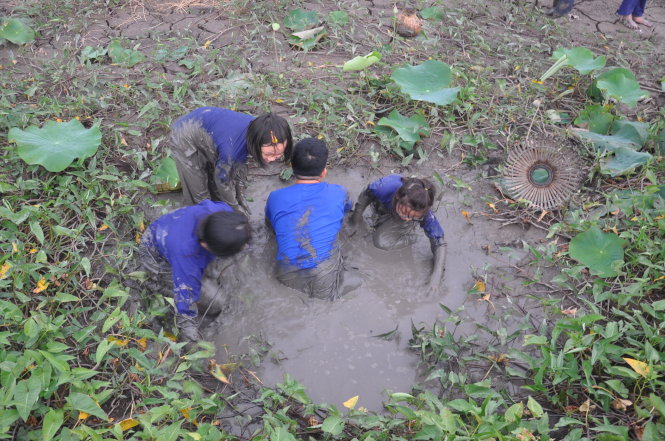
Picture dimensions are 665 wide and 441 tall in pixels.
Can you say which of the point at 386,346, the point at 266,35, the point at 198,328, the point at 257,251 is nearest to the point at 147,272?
the point at 198,328

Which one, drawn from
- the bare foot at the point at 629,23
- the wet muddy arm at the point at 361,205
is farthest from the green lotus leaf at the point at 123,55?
the bare foot at the point at 629,23

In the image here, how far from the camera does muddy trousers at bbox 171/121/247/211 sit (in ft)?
A: 9.89

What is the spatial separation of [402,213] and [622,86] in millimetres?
2477

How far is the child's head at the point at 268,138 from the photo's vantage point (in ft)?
8.85

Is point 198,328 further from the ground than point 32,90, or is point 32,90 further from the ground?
point 32,90

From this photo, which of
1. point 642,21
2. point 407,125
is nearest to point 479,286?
point 407,125

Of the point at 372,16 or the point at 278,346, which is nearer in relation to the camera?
the point at 278,346

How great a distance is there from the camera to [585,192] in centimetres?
367

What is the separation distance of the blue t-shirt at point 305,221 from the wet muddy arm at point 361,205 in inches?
14.7

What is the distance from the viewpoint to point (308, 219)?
2.85 m

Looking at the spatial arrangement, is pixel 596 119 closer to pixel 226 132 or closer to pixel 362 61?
pixel 362 61

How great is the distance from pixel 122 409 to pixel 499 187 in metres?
2.91

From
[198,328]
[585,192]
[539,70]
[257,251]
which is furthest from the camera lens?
[539,70]

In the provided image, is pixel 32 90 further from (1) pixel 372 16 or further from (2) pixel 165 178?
(1) pixel 372 16
